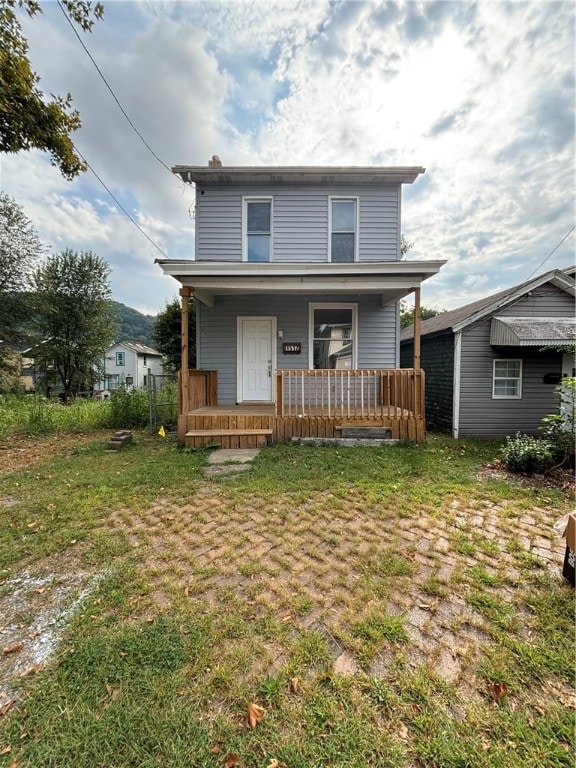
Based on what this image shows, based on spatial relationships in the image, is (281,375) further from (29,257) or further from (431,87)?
(29,257)

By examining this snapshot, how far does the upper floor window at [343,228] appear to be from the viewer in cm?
825

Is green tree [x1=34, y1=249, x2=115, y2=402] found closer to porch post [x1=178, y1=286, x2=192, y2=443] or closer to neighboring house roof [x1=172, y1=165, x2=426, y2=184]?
neighboring house roof [x1=172, y1=165, x2=426, y2=184]

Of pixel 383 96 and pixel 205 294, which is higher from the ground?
pixel 383 96

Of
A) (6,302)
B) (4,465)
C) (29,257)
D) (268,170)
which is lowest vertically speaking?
(4,465)

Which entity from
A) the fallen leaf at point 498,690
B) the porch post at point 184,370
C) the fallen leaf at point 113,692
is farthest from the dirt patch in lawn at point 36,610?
the porch post at point 184,370

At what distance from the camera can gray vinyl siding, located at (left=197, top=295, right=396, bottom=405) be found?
26.5 feet

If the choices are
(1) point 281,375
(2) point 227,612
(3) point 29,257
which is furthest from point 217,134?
(3) point 29,257

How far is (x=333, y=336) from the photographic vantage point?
8273mm

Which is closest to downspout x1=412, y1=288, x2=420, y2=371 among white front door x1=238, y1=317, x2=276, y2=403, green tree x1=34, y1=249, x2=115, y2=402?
white front door x1=238, y1=317, x2=276, y2=403

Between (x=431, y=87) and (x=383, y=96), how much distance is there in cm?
122

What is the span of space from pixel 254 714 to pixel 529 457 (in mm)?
5140

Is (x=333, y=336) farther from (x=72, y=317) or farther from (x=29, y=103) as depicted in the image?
(x=72, y=317)

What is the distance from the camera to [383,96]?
25.0 ft

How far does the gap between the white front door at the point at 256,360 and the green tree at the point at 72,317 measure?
43.5 feet
